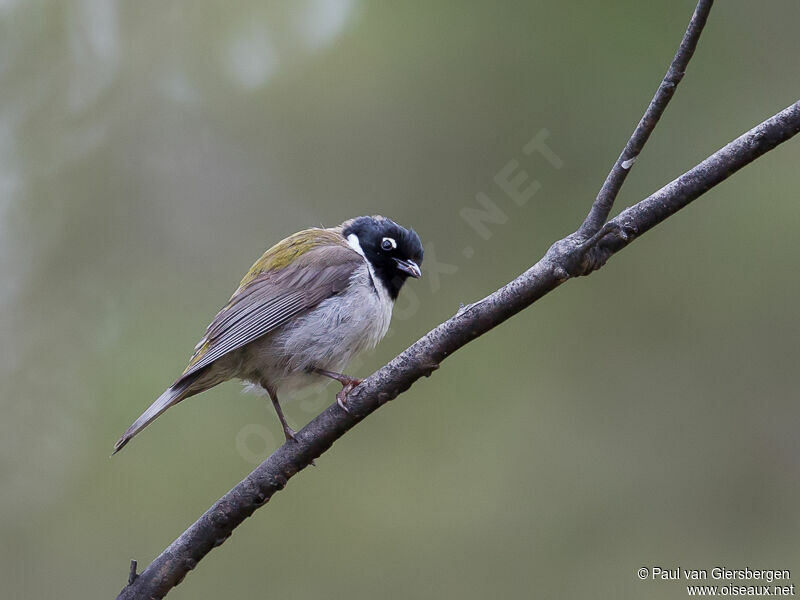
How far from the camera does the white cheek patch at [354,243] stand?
4961 millimetres

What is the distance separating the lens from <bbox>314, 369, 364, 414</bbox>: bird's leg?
126 inches

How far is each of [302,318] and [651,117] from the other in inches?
87.8

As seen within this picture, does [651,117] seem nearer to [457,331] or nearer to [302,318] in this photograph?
[457,331]

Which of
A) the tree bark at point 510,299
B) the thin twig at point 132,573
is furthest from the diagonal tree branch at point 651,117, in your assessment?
the thin twig at point 132,573

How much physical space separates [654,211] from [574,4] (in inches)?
157

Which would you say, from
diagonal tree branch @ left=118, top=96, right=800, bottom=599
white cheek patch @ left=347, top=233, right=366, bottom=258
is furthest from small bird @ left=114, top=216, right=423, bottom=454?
diagonal tree branch @ left=118, top=96, right=800, bottom=599

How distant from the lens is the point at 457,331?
9.94 ft

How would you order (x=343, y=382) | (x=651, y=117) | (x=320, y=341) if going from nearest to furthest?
(x=651, y=117), (x=343, y=382), (x=320, y=341)

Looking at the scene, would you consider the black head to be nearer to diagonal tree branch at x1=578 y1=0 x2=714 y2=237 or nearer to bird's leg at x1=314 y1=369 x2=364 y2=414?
bird's leg at x1=314 y1=369 x2=364 y2=414

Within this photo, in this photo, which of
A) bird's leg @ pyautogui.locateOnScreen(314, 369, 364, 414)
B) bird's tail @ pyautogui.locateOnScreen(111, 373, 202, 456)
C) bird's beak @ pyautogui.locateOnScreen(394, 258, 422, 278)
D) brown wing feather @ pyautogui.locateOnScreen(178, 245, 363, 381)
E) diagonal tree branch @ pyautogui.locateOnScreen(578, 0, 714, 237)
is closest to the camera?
diagonal tree branch @ pyautogui.locateOnScreen(578, 0, 714, 237)

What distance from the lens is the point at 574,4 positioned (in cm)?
642

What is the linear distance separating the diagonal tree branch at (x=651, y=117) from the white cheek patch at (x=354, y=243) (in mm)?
2076

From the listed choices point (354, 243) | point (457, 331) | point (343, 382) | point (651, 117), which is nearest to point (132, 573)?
point (343, 382)

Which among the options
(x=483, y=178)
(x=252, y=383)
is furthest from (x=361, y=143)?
(x=252, y=383)
